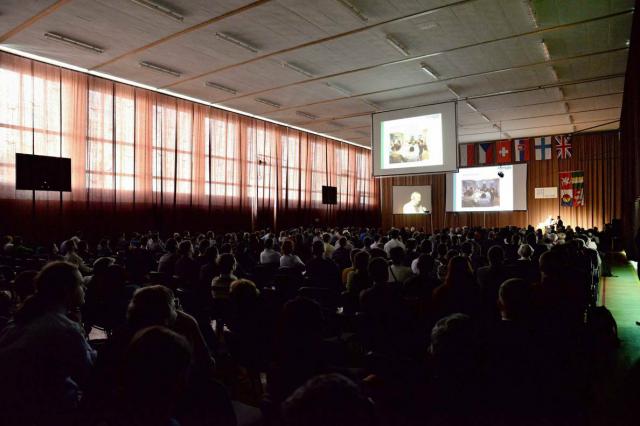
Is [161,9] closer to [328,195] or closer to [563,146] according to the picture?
[328,195]

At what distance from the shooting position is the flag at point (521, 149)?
22.2m

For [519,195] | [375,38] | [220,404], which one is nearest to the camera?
[220,404]

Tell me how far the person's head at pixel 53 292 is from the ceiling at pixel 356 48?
23.5 ft

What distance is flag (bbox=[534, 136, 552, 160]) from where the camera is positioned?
21.7 m

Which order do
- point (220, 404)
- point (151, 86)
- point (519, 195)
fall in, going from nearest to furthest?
1. point (220, 404)
2. point (151, 86)
3. point (519, 195)

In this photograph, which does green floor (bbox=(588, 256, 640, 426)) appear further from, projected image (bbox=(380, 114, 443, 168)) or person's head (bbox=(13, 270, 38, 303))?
projected image (bbox=(380, 114, 443, 168))

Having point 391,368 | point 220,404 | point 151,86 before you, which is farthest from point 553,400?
point 151,86

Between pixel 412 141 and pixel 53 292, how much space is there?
14078 millimetres

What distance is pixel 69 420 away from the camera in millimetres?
2107

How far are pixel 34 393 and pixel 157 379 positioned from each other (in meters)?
1.14

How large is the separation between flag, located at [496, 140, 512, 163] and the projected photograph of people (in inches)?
45.7

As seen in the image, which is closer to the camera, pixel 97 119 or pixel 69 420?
pixel 69 420

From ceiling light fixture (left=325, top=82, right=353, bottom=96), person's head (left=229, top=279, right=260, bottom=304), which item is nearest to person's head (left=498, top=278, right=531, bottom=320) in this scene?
person's head (left=229, top=279, right=260, bottom=304)

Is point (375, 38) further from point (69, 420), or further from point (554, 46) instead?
point (69, 420)
